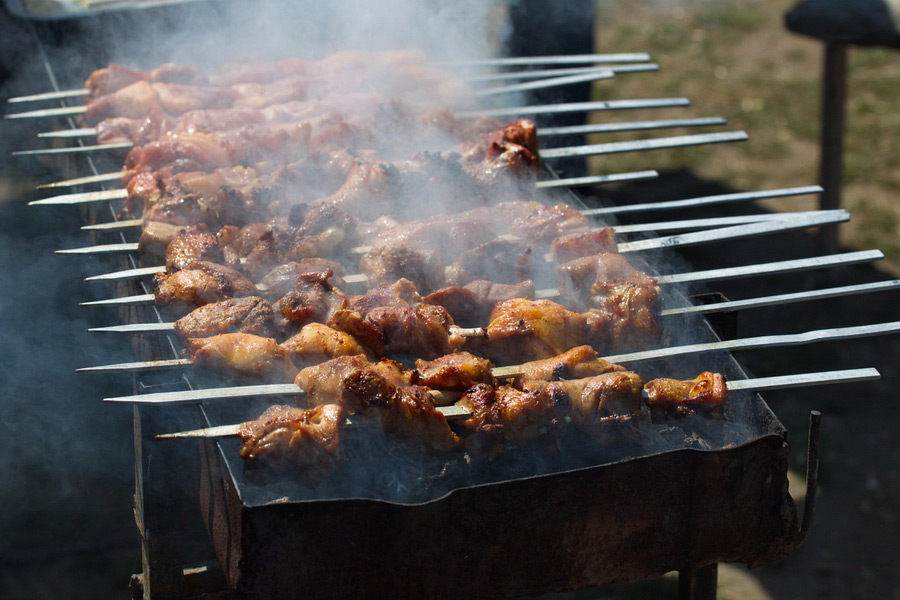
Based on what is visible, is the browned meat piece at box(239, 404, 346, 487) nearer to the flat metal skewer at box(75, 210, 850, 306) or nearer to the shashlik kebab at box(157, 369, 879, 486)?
the shashlik kebab at box(157, 369, 879, 486)

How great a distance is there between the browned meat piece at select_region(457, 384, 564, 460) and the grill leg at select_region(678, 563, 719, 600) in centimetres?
128

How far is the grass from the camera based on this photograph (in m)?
8.85

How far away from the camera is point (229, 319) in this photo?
3.05 metres

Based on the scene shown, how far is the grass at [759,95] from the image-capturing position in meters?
8.85

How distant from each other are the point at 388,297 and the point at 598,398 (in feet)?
2.98

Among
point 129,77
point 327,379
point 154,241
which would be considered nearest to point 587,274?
point 327,379

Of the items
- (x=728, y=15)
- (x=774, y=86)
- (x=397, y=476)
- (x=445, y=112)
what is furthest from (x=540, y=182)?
(x=728, y=15)

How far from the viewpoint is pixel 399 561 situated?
2.43m

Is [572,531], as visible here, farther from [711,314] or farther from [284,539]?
[711,314]

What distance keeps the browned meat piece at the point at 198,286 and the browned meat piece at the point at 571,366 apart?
1159 mm

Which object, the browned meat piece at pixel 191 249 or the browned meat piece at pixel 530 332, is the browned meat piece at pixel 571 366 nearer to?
the browned meat piece at pixel 530 332

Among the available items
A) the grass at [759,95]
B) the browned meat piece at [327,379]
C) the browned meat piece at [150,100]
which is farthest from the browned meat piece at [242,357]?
the grass at [759,95]

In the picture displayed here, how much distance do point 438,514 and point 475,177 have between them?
81.6 inches

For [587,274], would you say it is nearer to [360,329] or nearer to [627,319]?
[627,319]
